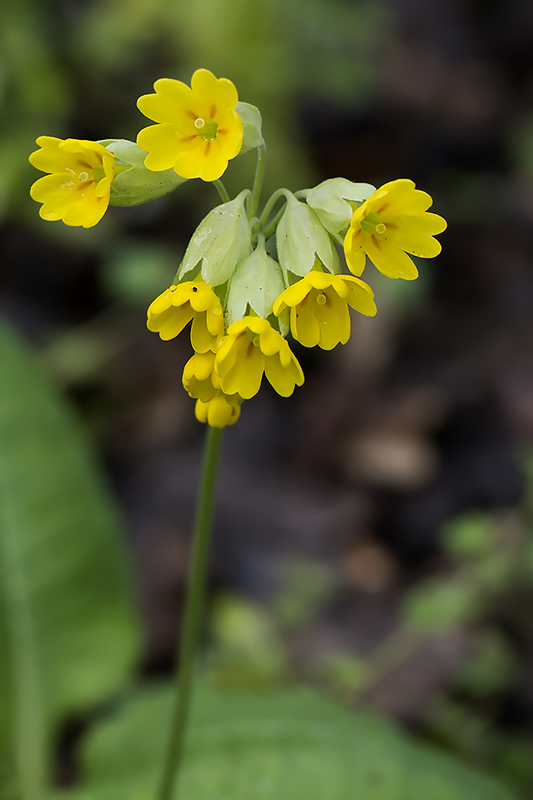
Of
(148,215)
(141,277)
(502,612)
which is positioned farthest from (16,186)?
(502,612)

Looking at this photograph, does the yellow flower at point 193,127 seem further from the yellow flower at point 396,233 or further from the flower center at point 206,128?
the yellow flower at point 396,233

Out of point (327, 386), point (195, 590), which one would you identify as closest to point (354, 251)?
point (195, 590)

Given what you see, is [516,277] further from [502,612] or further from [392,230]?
[392,230]

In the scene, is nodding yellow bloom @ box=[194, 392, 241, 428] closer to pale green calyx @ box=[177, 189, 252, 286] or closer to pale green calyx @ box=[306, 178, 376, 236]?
pale green calyx @ box=[177, 189, 252, 286]

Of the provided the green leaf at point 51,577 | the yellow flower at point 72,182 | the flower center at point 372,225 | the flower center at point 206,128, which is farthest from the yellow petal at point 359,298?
the green leaf at point 51,577

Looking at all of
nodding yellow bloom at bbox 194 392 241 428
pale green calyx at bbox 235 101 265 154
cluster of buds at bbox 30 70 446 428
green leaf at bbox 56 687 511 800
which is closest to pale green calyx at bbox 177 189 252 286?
cluster of buds at bbox 30 70 446 428

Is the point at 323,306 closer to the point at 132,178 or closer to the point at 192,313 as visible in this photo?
the point at 192,313

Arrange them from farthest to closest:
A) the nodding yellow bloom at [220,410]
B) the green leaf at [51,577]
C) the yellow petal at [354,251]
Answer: the green leaf at [51,577]
the nodding yellow bloom at [220,410]
the yellow petal at [354,251]
